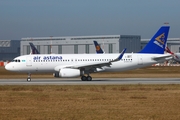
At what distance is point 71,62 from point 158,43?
9.93 metres

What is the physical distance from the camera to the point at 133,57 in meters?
46.0

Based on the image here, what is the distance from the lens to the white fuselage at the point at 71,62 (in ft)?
149

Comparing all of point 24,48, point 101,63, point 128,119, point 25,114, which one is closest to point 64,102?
point 25,114

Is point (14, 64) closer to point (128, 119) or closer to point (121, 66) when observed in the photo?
point (121, 66)

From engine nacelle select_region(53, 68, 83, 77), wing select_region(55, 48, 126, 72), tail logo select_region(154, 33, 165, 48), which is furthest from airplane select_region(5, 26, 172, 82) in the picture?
tail logo select_region(154, 33, 165, 48)

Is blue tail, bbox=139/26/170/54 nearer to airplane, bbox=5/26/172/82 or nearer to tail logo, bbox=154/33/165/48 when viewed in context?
tail logo, bbox=154/33/165/48

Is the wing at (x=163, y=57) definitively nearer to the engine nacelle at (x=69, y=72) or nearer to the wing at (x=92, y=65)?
the wing at (x=92, y=65)

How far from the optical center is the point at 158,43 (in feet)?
155

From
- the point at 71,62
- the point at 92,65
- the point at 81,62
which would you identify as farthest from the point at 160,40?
the point at 71,62

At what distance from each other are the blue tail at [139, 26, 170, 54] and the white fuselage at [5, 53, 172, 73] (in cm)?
104

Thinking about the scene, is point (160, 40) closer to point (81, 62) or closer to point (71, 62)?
point (81, 62)

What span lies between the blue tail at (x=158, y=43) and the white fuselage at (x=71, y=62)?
1040 millimetres

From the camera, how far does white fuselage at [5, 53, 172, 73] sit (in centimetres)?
4547

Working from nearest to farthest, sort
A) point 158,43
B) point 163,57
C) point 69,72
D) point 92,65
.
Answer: point 69,72 → point 92,65 → point 163,57 → point 158,43
